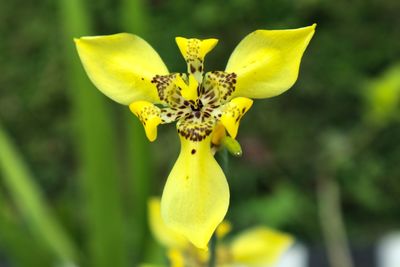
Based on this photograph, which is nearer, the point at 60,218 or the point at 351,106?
the point at 60,218

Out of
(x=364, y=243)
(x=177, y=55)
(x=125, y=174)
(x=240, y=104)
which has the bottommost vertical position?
(x=364, y=243)

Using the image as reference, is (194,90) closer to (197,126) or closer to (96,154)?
(197,126)

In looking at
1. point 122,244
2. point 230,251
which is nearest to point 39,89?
point 122,244

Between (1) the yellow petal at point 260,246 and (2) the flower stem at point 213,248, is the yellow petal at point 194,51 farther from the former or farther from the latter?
(1) the yellow petal at point 260,246

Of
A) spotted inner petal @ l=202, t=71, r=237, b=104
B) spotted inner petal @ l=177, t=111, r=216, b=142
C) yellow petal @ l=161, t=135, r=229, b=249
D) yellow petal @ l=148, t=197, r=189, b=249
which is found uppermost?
spotted inner petal @ l=202, t=71, r=237, b=104

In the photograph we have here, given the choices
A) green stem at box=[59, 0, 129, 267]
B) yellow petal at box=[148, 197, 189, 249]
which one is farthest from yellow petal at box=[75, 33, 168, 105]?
green stem at box=[59, 0, 129, 267]

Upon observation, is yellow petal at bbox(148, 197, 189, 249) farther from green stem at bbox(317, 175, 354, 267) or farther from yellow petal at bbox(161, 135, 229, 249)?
green stem at bbox(317, 175, 354, 267)

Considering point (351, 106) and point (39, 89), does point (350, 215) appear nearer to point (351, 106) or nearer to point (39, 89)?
point (351, 106)
